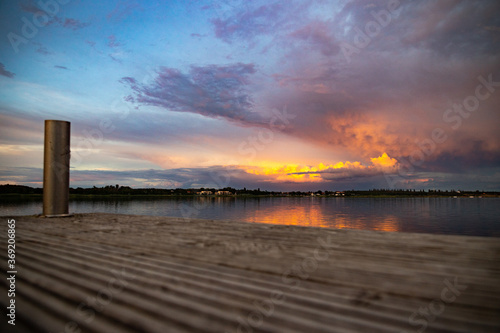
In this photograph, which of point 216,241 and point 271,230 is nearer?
point 216,241

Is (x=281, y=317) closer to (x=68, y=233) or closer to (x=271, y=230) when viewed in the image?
(x=271, y=230)

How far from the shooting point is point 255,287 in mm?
2303

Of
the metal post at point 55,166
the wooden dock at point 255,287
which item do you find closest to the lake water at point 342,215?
the metal post at point 55,166

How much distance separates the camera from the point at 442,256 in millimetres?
3396

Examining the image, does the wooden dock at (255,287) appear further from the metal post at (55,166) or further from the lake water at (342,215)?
the lake water at (342,215)

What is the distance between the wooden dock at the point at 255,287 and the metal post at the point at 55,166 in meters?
4.78

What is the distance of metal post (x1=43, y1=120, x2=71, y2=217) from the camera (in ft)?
27.1

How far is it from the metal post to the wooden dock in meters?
4.78

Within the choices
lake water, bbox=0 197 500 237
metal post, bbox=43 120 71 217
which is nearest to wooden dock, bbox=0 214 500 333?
metal post, bbox=43 120 71 217

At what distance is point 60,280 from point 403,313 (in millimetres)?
2673

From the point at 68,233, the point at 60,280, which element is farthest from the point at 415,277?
the point at 68,233

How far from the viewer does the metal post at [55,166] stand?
8250 millimetres

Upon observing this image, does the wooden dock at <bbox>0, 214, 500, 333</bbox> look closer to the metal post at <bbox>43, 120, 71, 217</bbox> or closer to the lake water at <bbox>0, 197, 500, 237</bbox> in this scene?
the metal post at <bbox>43, 120, 71, 217</bbox>

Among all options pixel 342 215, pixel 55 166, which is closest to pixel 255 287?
pixel 55 166
